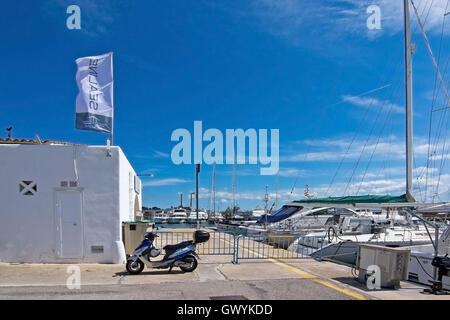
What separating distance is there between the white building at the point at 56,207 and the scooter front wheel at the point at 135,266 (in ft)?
5.59

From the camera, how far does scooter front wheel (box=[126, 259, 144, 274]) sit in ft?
31.3

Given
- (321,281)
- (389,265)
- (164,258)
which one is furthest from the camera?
(164,258)

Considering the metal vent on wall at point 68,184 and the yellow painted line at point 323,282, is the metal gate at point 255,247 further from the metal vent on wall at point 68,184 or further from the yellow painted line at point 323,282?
the metal vent on wall at point 68,184

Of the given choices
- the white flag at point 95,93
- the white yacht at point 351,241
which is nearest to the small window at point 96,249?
the white flag at point 95,93

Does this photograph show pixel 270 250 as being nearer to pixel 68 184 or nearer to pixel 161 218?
pixel 68 184

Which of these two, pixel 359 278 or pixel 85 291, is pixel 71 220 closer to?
pixel 85 291

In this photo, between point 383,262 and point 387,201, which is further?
point 387,201

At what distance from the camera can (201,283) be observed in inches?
342

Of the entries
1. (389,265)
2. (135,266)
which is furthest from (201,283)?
(389,265)

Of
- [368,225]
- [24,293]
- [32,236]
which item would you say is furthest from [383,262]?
[368,225]

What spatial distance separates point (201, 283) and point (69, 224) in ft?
15.3

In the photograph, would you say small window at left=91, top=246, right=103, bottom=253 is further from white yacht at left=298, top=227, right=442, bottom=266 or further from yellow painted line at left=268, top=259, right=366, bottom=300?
white yacht at left=298, top=227, right=442, bottom=266

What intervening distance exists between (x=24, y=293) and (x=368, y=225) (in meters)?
18.1

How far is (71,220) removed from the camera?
1100 centimetres
